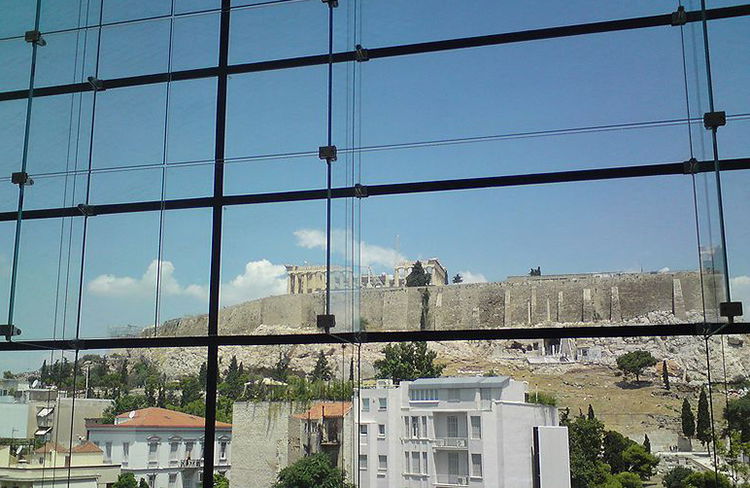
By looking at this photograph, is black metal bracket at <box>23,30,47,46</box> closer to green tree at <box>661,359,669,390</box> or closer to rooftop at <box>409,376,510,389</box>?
rooftop at <box>409,376,510,389</box>

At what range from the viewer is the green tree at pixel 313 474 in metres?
4.36

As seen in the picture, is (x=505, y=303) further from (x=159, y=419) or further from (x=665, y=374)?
(x=159, y=419)

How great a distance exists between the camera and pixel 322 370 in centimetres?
445

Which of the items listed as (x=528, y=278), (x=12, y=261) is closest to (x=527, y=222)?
(x=528, y=278)

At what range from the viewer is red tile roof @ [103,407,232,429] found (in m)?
4.65

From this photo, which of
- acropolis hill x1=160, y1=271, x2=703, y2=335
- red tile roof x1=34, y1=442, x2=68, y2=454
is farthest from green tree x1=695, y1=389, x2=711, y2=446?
red tile roof x1=34, y1=442, x2=68, y2=454

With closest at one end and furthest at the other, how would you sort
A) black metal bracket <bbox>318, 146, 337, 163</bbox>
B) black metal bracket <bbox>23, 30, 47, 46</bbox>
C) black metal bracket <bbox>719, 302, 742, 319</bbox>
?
black metal bracket <bbox>719, 302, 742, 319</bbox> → black metal bracket <bbox>318, 146, 337, 163</bbox> → black metal bracket <bbox>23, 30, 47, 46</bbox>

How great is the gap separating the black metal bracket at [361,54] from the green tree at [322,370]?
4.82ft

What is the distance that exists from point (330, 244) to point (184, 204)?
86 centimetres

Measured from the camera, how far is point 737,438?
3771 mm

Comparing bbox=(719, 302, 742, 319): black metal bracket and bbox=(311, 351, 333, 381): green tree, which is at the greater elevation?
bbox=(719, 302, 742, 319): black metal bracket

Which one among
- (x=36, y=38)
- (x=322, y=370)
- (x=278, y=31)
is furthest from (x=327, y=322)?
(x=36, y=38)

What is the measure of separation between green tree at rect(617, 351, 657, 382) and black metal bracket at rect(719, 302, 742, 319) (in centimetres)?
36

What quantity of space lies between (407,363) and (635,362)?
1026 millimetres
